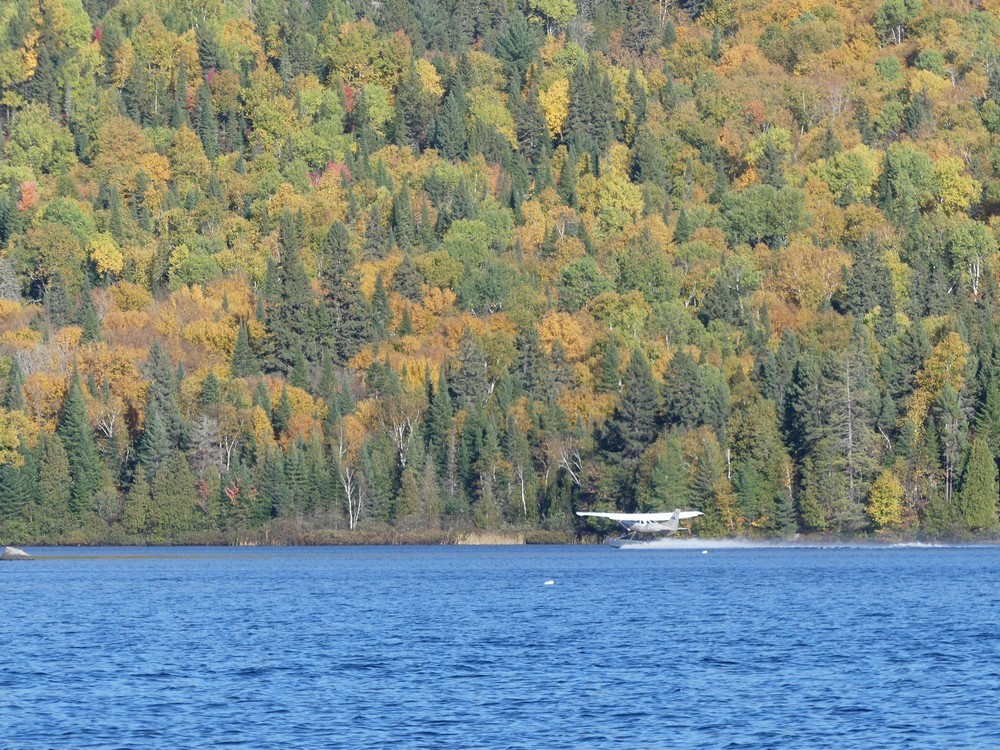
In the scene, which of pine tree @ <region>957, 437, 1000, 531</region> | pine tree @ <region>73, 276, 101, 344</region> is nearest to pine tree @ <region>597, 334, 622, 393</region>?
pine tree @ <region>957, 437, 1000, 531</region>

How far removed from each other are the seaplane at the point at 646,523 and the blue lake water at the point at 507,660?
115ft

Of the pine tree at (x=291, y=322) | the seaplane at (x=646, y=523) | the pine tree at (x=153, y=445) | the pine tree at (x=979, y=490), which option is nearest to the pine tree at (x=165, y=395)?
the pine tree at (x=153, y=445)

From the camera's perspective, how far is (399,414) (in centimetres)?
17262

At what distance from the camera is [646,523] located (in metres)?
144

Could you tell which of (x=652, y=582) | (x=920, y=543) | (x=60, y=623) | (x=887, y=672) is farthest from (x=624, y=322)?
Result: (x=887, y=672)

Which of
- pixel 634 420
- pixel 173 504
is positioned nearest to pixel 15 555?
pixel 173 504

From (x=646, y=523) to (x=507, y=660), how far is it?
275 feet

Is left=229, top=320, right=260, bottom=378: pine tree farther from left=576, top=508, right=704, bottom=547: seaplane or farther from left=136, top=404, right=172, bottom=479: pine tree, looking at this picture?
left=576, top=508, right=704, bottom=547: seaplane

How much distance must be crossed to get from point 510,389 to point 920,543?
44.7 meters

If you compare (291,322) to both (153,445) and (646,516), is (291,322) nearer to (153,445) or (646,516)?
(153,445)

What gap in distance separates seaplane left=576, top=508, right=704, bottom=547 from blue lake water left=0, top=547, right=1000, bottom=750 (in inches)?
1383

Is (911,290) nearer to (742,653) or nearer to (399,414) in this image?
(399,414)

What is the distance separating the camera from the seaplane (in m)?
143

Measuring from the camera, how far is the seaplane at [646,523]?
470 ft
